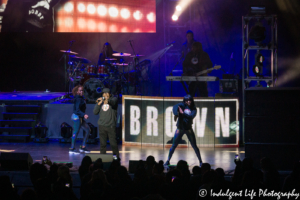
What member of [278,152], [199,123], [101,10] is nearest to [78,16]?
[101,10]

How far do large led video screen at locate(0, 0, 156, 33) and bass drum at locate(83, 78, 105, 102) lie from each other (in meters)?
5.08

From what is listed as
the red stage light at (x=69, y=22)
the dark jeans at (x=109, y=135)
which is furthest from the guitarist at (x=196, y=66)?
Answer: the red stage light at (x=69, y=22)

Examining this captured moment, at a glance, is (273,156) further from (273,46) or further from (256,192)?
(273,46)

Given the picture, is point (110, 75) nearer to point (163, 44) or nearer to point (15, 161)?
point (163, 44)

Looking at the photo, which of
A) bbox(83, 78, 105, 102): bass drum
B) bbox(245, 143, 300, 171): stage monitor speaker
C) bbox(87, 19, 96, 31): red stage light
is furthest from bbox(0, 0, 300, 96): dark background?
bbox(245, 143, 300, 171): stage monitor speaker

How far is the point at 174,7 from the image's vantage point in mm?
17969

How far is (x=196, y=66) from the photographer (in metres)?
13.6

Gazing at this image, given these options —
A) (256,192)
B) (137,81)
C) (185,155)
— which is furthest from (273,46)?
(256,192)

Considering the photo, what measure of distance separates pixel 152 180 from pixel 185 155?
587cm

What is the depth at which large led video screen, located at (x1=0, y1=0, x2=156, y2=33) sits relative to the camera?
1872 cm

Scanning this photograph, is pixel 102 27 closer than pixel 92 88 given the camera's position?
No

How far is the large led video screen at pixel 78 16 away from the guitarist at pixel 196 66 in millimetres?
5705

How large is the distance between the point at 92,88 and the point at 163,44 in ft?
17.9

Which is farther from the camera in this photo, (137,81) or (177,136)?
(137,81)
